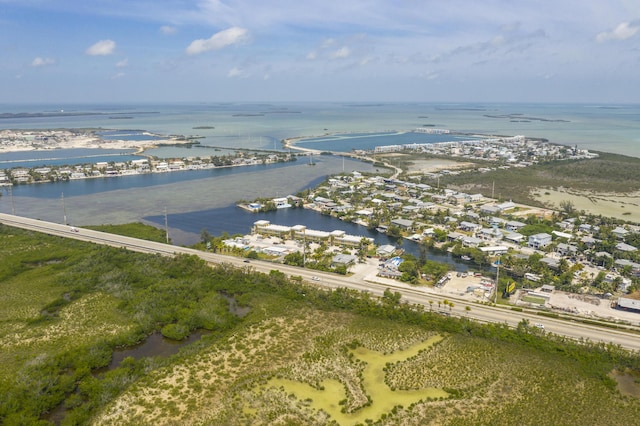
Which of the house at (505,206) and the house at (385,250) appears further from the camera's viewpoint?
the house at (505,206)

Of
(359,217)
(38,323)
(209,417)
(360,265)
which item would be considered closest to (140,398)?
(209,417)

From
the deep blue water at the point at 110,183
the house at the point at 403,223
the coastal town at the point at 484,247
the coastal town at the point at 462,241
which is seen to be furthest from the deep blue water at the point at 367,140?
the house at the point at 403,223

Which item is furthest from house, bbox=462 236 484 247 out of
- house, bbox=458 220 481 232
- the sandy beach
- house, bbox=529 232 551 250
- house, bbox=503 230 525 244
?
the sandy beach

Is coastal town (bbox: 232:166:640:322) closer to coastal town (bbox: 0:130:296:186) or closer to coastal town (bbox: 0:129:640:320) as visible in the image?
coastal town (bbox: 0:129:640:320)

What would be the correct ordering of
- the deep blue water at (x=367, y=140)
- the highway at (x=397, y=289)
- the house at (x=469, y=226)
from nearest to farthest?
the highway at (x=397, y=289) < the house at (x=469, y=226) < the deep blue water at (x=367, y=140)

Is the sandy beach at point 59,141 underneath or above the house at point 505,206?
above

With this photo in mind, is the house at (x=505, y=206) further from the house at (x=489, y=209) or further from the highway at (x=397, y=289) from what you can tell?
the highway at (x=397, y=289)

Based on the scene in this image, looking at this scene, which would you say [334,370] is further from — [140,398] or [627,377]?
[627,377]
